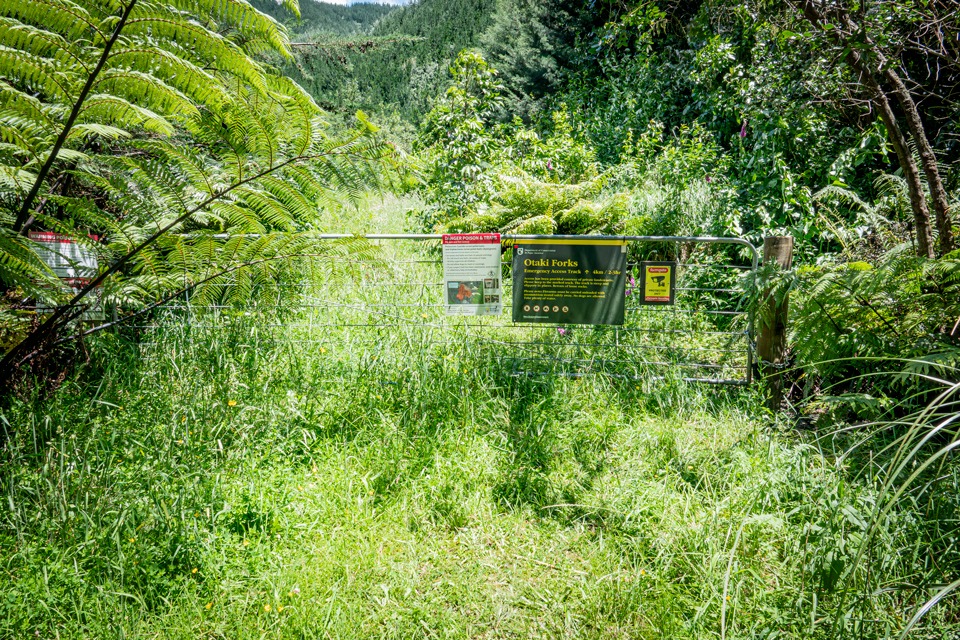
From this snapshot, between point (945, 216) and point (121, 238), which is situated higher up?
point (945, 216)

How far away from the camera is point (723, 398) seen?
3.60 meters

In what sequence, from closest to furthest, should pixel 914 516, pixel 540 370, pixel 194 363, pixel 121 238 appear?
pixel 914 516 → pixel 121 238 → pixel 194 363 → pixel 540 370

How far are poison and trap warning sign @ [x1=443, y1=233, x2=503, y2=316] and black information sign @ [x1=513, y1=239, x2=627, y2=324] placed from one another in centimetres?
16

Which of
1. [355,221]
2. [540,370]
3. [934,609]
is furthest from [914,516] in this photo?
[355,221]

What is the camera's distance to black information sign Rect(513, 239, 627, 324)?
3520 millimetres

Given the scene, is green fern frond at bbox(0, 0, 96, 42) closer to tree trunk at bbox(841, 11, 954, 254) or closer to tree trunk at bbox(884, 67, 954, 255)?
tree trunk at bbox(841, 11, 954, 254)

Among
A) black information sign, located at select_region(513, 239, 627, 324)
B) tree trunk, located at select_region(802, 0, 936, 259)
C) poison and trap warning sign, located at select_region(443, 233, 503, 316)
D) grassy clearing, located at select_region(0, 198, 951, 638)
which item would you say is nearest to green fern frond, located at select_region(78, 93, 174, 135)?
grassy clearing, located at select_region(0, 198, 951, 638)

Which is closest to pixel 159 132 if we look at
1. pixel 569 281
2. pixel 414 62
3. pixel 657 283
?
pixel 569 281

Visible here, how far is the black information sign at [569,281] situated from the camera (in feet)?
11.5

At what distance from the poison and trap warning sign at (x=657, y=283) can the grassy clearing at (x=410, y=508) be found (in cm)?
56

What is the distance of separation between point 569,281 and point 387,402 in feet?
4.64

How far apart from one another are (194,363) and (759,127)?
5540mm

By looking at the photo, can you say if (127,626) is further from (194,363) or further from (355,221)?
(355,221)

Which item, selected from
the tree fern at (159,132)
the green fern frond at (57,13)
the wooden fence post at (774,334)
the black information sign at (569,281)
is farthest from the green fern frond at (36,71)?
the wooden fence post at (774,334)
